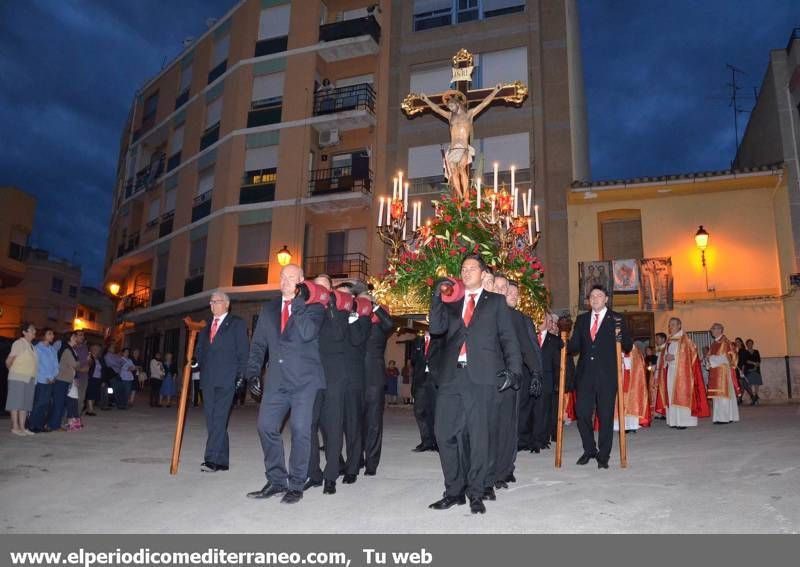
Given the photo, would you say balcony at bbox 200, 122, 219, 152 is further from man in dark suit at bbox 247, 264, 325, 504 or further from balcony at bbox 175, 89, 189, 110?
man in dark suit at bbox 247, 264, 325, 504

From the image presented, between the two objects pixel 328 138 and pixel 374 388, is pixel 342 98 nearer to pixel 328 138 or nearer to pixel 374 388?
pixel 328 138

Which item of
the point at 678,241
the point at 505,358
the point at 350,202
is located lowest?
the point at 505,358

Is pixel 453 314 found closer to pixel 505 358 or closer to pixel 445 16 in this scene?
pixel 505 358

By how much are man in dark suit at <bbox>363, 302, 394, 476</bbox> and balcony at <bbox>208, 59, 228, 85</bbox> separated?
84.5ft

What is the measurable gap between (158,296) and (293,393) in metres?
27.0

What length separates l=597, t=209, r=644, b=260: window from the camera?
22078mm

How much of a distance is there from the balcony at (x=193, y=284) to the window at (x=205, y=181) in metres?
3.82

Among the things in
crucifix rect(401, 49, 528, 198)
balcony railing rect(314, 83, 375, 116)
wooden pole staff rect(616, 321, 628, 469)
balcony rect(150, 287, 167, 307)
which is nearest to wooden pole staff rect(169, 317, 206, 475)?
wooden pole staff rect(616, 321, 628, 469)

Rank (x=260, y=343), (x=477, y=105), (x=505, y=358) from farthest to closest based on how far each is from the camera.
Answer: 1. (x=477, y=105)
2. (x=260, y=343)
3. (x=505, y=358)

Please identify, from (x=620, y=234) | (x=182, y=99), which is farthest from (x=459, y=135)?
(x=182, y=99)

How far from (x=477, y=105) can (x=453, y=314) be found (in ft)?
28.1

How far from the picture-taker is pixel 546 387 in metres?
8.76
